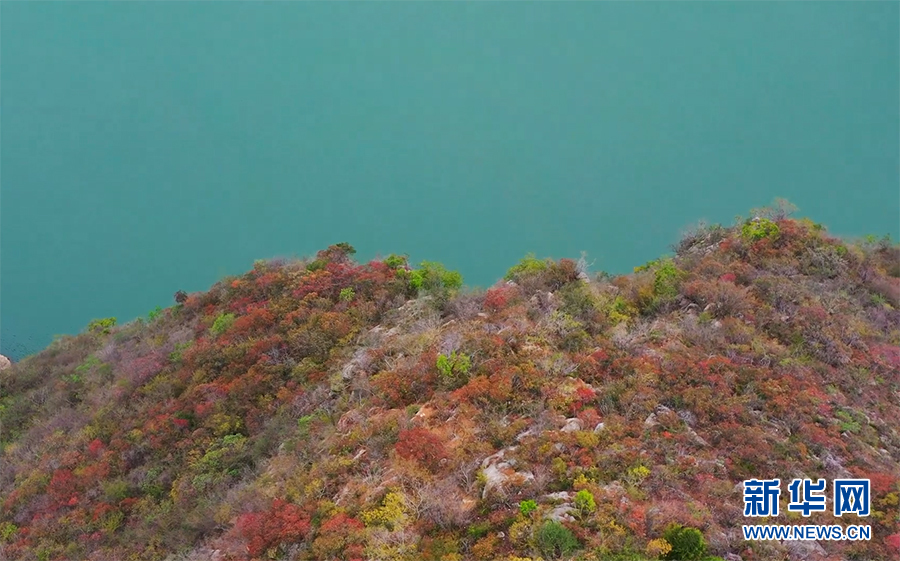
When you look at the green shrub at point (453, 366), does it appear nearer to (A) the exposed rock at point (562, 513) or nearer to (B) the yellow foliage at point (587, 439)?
(B) the yellow foliage at point (587, 439)

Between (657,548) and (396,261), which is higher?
(396,261)

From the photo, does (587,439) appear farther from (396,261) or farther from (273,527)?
(396,261)

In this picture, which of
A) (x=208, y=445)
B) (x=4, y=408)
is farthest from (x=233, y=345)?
(x=4, y=408)

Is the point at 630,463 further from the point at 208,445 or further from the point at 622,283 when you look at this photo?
the point at 208,445

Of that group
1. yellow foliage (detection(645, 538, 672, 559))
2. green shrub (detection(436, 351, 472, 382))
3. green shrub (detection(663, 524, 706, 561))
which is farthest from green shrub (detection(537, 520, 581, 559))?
green shrub (detection(436, 351, 472, 382))

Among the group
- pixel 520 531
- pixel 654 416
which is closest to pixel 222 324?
pixel 520 531
